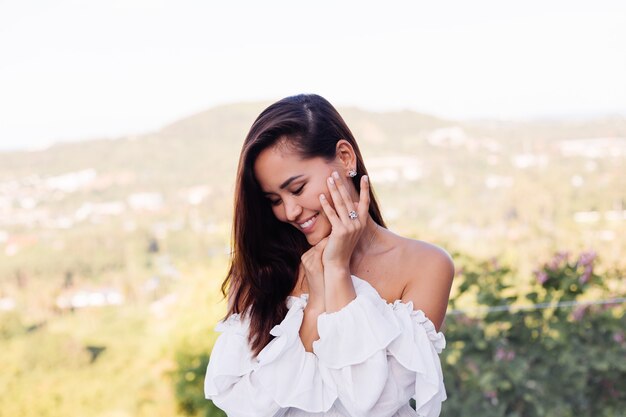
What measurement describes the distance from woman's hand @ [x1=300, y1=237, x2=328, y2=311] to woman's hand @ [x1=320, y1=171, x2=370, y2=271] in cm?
4

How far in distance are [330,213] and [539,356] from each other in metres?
2.09

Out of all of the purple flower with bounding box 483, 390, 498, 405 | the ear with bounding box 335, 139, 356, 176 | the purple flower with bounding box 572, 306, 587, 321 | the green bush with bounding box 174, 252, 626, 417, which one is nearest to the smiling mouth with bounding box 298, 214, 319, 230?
the ear with bounding box 335, 139, 356, 176

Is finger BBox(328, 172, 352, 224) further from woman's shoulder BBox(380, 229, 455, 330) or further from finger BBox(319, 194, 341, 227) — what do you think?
woman's shoulder BBox(380, 229, 455, 330)

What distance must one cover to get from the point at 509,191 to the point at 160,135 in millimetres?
3140

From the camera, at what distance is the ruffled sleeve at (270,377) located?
4.06ft

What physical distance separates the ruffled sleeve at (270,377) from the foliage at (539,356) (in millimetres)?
1865

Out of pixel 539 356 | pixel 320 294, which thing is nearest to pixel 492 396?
pixel 539 356

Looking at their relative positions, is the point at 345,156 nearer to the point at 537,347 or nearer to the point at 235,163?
the point at 537,347

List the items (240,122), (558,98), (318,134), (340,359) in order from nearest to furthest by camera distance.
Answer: (340,359) → (318,134) → (240,122) → (558,98)

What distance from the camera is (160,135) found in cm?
647

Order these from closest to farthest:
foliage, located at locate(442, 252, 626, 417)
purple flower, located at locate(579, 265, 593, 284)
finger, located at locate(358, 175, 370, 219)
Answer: finger, located at locate(358, 175, 370, 219) < foliage, located at locate(442, 252, 626, 417) < purple flower, located at locate(579, 265, 593, 284)

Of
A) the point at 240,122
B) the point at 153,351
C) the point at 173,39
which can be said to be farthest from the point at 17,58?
the point at 153,351

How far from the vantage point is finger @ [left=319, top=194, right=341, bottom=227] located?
1.27 metres

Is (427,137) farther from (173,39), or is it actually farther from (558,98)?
(173,39)
